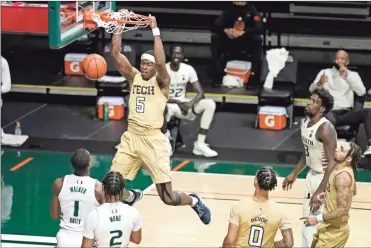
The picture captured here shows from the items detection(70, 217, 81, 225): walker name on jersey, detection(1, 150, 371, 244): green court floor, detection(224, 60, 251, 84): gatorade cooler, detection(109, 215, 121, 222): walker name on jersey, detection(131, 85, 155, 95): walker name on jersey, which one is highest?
detection(131, 85, 155, 95): walker name on jersey

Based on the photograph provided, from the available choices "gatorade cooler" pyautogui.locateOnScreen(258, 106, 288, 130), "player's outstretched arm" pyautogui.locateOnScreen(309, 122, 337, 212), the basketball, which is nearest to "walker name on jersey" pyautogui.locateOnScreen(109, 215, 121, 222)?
"player's outstretched arm" pyautogui.locateOnScreen(309, 122, 337, 212)

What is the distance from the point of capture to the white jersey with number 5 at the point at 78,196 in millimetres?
8680

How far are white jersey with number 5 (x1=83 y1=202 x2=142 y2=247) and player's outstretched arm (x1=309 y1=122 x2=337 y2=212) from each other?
7.10ft

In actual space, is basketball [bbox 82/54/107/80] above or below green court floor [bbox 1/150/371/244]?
above

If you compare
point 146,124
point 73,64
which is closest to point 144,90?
point 146,124

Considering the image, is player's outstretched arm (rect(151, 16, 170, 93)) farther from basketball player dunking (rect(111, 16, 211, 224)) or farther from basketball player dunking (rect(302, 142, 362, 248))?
basketball player dunking (rect(302, 142, 362, 248))

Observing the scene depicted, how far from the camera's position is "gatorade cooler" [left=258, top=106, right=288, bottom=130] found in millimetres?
15102

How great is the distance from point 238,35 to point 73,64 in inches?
120

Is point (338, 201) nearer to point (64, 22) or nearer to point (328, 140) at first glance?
point (328, 140)

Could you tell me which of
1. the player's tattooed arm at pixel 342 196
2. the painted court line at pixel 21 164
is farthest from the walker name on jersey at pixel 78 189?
the painted court line at pixel 21 164

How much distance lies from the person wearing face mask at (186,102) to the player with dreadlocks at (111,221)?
606 cm

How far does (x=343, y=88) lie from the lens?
14266mm

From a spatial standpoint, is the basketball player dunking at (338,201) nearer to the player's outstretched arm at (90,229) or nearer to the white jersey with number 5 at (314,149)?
the white jersey with number 5 at (314,149)

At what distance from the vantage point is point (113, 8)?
39.9 ft
